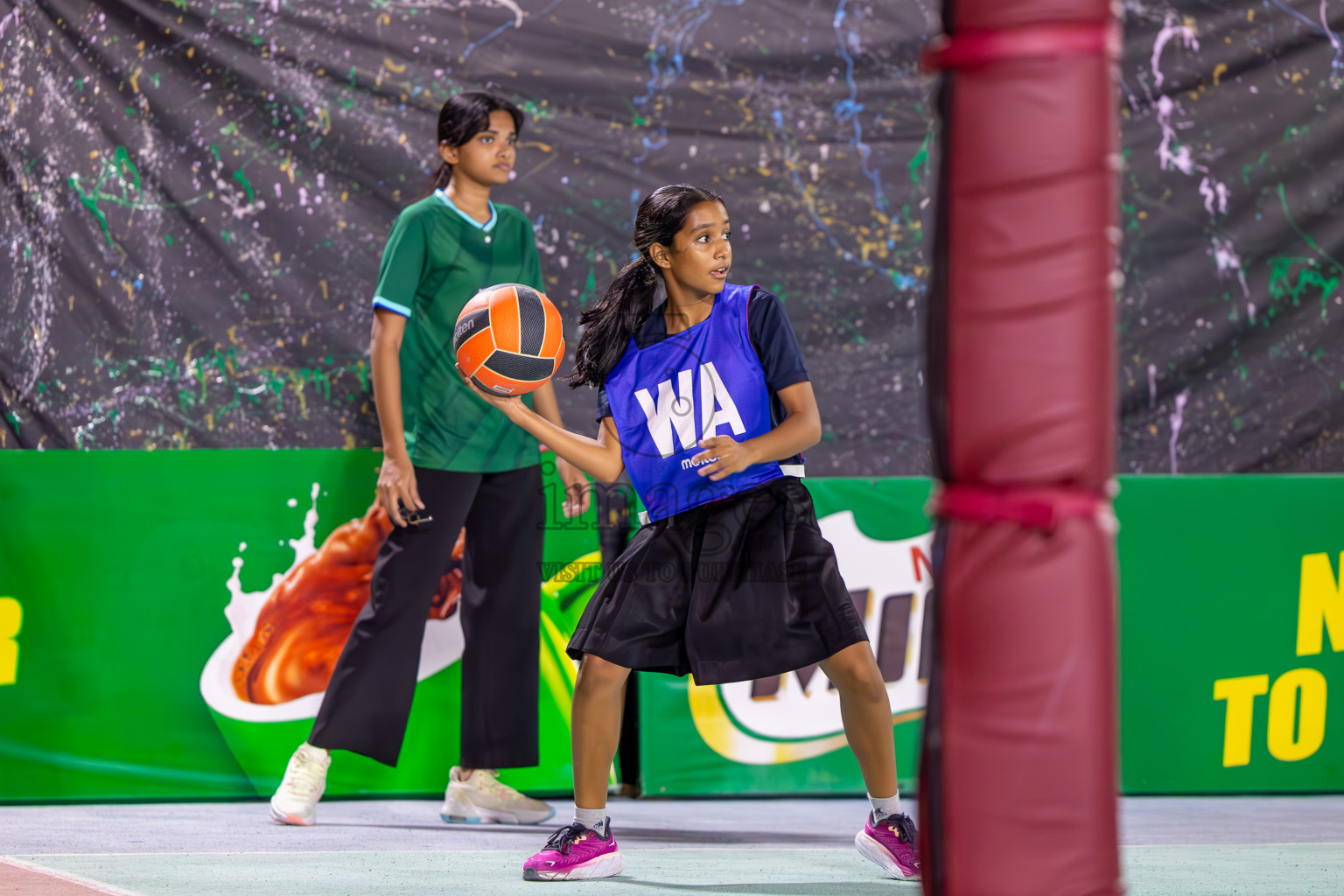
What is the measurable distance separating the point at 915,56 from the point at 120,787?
358cm

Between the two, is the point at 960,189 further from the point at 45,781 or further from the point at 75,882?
the point at 45,781

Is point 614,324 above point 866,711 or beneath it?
above

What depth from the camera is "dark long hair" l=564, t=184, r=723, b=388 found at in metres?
2.94

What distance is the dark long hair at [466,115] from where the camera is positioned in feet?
11.7

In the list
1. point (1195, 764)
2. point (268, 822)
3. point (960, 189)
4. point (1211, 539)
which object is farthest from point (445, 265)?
point (1195, 764)

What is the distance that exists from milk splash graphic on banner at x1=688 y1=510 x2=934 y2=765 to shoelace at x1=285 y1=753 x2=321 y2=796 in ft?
3.84

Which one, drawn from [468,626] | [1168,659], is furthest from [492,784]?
[1168,659]

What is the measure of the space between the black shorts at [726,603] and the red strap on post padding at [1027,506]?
134cm

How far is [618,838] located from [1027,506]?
218 cm

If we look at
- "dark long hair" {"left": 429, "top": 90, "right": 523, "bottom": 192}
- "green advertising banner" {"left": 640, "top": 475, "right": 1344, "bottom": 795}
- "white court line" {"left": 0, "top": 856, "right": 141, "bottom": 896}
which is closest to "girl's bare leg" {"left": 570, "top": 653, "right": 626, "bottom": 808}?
"white court line" {"left": 0, "top": 856, "right": 141, "bottom": 896}

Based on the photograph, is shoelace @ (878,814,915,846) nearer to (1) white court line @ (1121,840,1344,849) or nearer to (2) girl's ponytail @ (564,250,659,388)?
(1) white court line @ (1121,840,1344,849)

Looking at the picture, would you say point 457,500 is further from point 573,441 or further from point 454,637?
point 573,441

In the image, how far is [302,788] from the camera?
133 inches

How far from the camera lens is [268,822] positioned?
342cm
